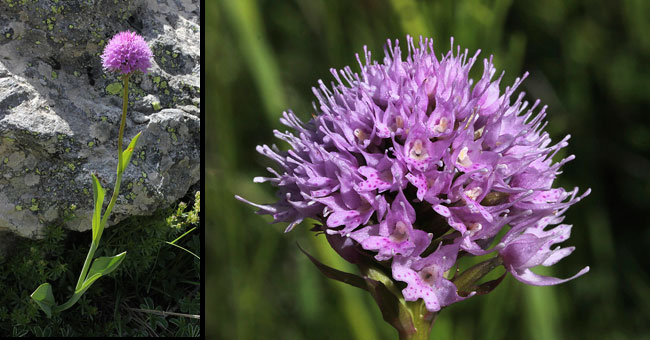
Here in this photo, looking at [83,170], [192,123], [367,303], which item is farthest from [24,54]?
[367,303]

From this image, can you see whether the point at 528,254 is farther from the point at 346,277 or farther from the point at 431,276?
the point at 346,277

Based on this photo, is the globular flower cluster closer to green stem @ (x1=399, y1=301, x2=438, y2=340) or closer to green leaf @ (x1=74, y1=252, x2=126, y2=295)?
green stem @ (x1=399, y1=301, x2=438, y2=340)

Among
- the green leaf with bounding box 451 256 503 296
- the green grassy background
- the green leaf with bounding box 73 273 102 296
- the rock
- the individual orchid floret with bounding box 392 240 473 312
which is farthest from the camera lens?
the rock

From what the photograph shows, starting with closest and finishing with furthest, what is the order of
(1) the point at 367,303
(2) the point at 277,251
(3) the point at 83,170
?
1. (1) the point at 367,303
2. (2) the point at 277,251
3. (3) the point at 83,170

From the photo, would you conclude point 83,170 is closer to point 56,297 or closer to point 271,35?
point 56,297

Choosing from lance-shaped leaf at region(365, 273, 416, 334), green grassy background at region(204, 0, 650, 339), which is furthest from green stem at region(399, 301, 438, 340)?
green grassy background at region(204, 0, 650, 339)
